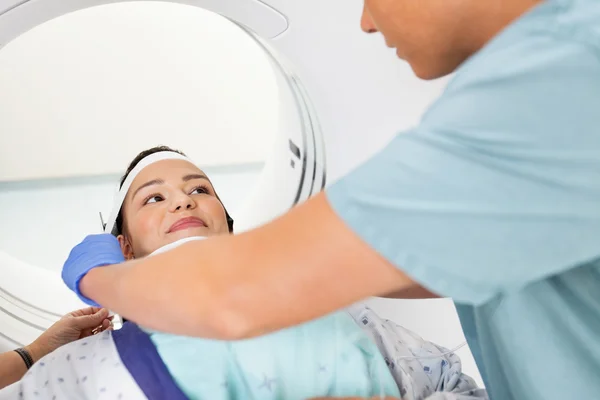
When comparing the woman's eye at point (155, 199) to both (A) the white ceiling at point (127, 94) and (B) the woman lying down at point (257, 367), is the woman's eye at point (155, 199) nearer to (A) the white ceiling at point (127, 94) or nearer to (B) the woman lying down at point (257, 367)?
(B) the woman lying down at point (257, 367)

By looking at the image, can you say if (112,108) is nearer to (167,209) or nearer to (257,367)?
(167,209)

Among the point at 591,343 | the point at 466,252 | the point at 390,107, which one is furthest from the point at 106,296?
the point at 390,107

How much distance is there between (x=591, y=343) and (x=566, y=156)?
259 mm

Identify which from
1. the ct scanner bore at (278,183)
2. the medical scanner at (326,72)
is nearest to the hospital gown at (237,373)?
the medical scanner at (326,72)

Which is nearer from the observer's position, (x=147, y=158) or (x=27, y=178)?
(x=147, y=158)

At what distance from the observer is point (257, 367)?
102 centimetres

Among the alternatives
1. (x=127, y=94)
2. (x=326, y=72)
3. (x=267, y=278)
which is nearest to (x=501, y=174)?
(x=267, y=278)

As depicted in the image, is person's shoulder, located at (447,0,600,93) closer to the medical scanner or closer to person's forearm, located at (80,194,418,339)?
person's forearm, located at (80,194,418,339)

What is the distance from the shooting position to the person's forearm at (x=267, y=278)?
1.87 feet

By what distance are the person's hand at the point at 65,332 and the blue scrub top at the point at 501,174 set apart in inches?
36.1

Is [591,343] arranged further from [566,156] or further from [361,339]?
[361,339]

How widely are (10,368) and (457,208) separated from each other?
3.17ft

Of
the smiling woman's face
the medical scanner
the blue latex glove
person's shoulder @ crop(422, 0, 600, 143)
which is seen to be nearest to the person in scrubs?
person's shoulder @ crop(422, 0, 600, 143)

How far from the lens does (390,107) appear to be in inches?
52.9
